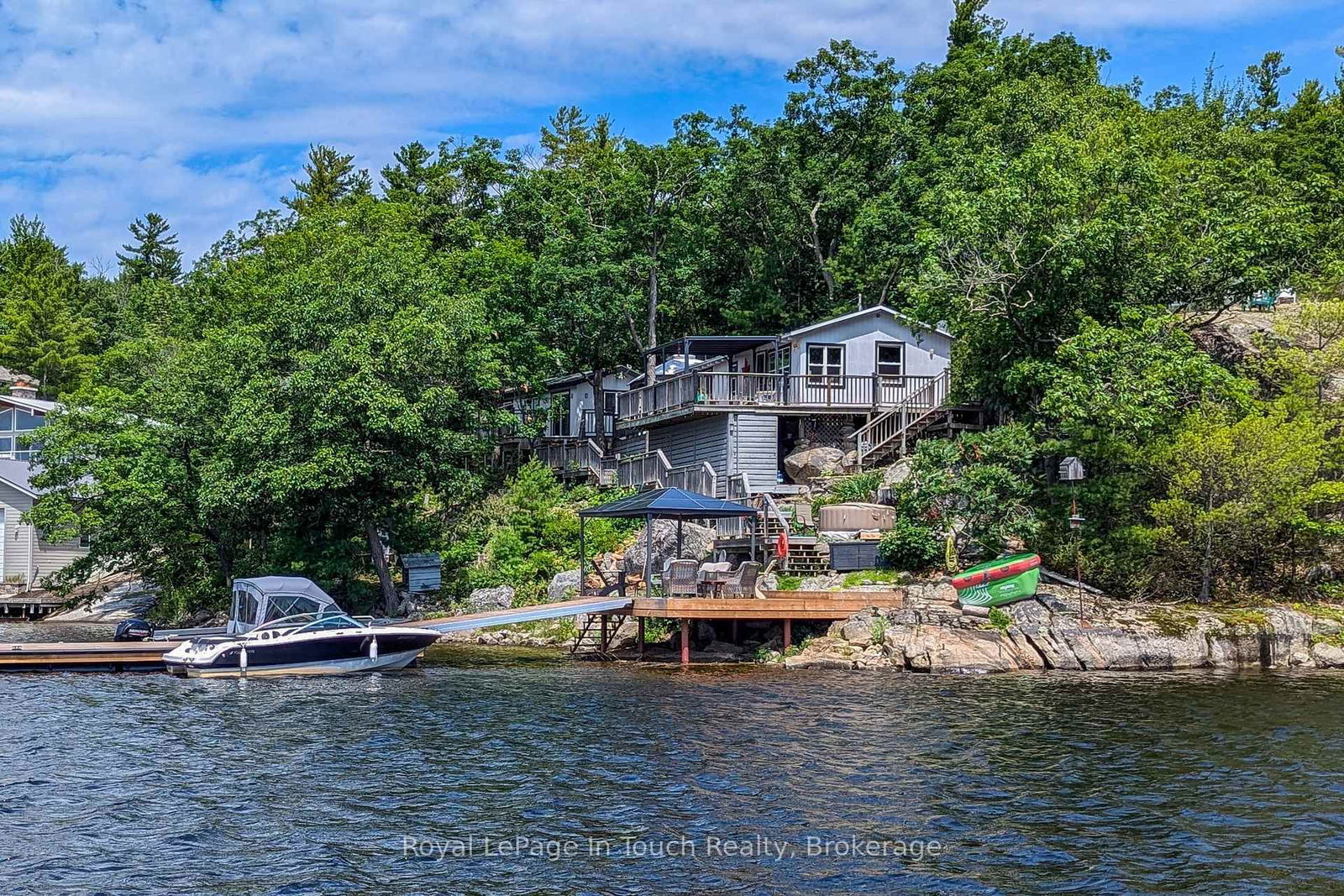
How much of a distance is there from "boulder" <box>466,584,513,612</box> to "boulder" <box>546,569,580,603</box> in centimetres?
132

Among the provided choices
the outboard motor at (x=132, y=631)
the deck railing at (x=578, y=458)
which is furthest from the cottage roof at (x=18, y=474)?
the outboard motor at (x=132, y=631)

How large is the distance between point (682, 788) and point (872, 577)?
49.9 ft

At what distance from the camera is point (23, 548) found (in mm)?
51812

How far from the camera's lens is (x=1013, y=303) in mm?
34500

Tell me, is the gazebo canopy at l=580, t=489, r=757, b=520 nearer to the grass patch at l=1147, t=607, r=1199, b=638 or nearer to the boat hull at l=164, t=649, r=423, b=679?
the boat hull at l=164, t=649, r=423, b=679

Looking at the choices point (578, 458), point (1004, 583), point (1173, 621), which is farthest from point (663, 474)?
point (1173, 621)

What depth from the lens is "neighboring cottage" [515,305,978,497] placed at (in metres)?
39.6

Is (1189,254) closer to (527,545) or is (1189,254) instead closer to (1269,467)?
(1269,467)

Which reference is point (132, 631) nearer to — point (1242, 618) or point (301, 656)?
point (301, 656)

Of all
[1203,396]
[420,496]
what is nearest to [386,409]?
[420,496]

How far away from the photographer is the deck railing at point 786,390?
39719mm

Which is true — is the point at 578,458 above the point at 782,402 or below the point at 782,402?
below

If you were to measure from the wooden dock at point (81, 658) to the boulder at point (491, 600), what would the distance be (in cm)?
1000

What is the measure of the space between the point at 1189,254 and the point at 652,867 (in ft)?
86.3
